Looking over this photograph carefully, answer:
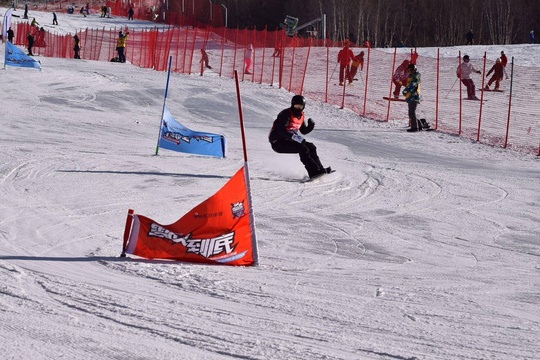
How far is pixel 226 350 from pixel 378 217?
5.73m

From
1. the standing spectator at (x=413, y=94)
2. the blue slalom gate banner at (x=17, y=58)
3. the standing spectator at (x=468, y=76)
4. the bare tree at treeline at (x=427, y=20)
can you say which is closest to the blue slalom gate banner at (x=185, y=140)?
the standing spectator at (x=413, y=94)

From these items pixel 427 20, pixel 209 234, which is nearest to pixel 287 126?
pixel 209 234

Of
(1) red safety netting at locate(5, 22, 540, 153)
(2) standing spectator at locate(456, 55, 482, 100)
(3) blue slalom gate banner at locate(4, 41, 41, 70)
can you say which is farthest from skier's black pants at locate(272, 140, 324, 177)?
(3) blue slalom gate banner at locate(4, 41, 41, 70)

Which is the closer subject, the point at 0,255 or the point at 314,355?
the point at 314,355

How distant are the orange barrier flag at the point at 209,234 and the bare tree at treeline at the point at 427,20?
58.2 metres

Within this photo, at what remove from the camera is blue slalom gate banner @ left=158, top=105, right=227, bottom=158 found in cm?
1560

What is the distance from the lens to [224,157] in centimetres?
1617

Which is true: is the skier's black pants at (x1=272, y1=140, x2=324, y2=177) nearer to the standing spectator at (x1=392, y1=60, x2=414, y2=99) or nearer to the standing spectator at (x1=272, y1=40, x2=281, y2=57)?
the standing spectator at (x1=392, y1=60, x2=414, y2=99)

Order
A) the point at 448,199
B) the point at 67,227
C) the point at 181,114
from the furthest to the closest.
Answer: the point at 181,114, the point at 448,199, the point at 67,227

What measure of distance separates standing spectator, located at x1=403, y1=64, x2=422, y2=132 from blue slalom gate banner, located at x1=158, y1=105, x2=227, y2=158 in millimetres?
7368

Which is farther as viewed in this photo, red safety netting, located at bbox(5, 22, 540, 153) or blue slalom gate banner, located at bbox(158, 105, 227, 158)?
red safety netting, located at bbox(5, 22, 540, 153)

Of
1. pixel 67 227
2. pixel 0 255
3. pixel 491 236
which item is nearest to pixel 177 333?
pixel 0 255

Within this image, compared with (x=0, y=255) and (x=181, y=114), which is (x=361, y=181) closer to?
(x=0, y=255)

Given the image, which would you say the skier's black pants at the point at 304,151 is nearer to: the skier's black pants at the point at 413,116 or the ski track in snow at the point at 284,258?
the ski track in snow at the point at 284,258
